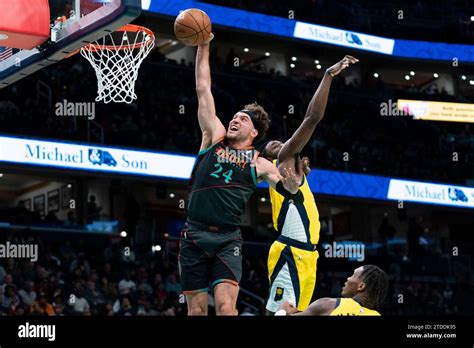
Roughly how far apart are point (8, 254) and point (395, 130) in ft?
50.1

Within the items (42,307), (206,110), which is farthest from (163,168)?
(206,110)

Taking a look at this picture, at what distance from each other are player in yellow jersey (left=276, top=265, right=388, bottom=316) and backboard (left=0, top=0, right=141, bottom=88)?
285 cm

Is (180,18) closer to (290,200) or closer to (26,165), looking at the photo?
(290,200)

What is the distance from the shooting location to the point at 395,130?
2834 cm

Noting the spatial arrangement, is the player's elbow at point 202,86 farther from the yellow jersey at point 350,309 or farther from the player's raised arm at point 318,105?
the yellow jersey at point 350,309

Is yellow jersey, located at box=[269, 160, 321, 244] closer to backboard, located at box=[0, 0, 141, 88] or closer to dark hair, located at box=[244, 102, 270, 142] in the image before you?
dark hair, located at box=[244, 102, 270, 142]

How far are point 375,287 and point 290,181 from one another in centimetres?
132

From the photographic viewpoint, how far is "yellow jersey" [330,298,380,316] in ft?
18.5

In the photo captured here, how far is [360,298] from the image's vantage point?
5816 mm

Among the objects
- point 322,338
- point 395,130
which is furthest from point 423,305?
point 322,338

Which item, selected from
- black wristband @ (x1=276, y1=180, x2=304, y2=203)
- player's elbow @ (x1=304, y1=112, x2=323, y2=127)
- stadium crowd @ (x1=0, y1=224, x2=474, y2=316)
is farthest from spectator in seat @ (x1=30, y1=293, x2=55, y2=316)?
player's elbow @ (x1=304, y1=112, x2=323, y2=127)

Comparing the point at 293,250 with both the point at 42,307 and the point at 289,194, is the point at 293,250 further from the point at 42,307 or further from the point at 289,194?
the point at 42,307

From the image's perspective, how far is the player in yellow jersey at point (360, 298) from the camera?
5668 mm

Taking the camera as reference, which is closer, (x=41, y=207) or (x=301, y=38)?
(x=41, y=207)
